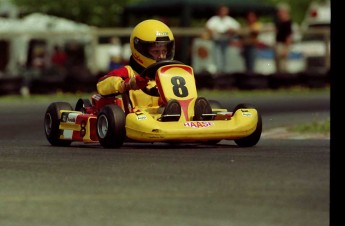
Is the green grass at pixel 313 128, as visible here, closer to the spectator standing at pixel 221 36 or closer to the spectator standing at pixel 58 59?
the spectator standing at pixel 221 36

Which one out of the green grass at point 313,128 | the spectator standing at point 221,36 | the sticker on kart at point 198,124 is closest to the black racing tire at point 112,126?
the sticker on kart at point 198,124

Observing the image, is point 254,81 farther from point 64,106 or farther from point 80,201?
point 80,201

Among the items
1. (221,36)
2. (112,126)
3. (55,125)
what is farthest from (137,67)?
(221,36)

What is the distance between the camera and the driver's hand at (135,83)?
11.5m

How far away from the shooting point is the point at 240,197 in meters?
7.71

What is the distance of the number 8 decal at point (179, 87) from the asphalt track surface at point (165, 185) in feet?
1.64

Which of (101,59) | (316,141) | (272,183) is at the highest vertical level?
(272,183)

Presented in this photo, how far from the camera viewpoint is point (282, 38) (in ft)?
87.9

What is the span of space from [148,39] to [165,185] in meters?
3.87

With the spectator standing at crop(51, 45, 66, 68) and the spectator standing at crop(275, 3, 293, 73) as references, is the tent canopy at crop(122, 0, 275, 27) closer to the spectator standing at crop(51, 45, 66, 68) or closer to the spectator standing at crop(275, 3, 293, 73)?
the spectator standing at crop(51, 45, 66, 68)

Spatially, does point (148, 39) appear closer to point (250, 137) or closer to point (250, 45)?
point (250, 137)

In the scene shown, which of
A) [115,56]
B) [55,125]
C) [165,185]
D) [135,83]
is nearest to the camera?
[165,185]
